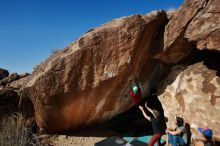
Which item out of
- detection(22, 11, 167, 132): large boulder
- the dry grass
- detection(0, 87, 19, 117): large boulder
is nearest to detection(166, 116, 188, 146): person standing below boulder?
detection(22, 11, 167, 132): large boulder

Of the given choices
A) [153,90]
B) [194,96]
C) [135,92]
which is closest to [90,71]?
[135,92]

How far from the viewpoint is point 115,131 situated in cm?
718

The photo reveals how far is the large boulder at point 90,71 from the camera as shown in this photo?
6.36 meters

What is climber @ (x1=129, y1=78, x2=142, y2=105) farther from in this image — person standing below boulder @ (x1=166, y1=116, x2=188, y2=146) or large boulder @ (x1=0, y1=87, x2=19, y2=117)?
large boulder @ (x1=0, y1=87, x2=19, y2=117)

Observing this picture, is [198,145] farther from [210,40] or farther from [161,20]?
[161,20]

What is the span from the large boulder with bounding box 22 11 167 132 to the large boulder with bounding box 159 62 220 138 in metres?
0.92

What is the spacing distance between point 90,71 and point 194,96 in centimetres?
239

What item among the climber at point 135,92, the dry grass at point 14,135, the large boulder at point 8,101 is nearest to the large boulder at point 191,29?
the climber at point 135,92

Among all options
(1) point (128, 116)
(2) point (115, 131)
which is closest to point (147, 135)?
(2) point (115, 131)

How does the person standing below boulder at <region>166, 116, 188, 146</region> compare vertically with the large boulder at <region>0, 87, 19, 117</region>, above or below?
below

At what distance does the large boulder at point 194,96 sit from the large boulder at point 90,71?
920 millimetres

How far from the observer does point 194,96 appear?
20.3 ft

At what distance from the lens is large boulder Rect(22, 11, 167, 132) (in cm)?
636

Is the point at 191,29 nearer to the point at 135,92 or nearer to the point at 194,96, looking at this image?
the point at 194,96
